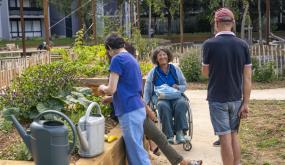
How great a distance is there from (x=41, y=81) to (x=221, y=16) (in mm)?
1867

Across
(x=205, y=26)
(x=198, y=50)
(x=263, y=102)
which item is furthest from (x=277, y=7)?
(x=263, y=102)

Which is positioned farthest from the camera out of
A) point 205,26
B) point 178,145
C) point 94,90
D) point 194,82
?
point 205,26

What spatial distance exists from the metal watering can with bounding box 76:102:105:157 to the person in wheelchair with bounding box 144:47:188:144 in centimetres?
218

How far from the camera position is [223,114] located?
460cm

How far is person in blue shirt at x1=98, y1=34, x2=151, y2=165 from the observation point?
13.5 ft

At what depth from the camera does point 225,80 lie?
4.52 m

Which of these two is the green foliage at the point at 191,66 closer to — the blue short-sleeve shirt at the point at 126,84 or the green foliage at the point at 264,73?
the green foliage at the point at 264,73

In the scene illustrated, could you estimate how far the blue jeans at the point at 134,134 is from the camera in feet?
14.0

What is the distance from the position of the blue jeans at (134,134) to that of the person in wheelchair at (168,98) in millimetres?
1514

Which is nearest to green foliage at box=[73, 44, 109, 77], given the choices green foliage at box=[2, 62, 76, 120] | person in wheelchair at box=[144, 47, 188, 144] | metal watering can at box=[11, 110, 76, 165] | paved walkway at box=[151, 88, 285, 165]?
person in wheelchair at box=[144, 47, 188, 144]

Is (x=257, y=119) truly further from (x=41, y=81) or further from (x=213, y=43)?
(x=41, y=81)

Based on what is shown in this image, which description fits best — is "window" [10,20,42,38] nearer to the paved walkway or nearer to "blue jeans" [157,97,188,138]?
the paved walkway

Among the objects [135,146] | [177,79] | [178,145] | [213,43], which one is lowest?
[178,145]

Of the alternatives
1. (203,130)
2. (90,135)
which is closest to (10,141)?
(90,135)
